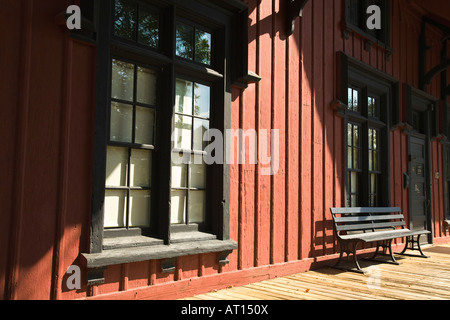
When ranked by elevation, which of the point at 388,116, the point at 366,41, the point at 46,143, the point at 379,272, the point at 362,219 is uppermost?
the point at 366,41

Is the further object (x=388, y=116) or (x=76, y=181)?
(x=388, y=116)

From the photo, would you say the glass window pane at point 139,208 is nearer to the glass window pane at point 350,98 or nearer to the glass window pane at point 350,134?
the glass window pane at point 350,134

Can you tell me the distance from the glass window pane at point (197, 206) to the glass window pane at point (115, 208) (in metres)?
0.88

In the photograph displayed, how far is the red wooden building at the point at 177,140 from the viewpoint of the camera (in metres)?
3.07

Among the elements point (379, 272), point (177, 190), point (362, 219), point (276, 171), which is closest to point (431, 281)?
point (379, 272)

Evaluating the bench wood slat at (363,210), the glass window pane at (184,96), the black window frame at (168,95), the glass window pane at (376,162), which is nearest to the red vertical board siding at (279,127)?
the black window frame at (168,95)

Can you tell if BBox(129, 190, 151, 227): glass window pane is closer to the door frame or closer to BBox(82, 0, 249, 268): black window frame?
BBox(82, 0, 249, 268): black window frame

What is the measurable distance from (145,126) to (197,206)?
110 cm

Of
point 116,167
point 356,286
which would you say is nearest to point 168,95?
point 116,167

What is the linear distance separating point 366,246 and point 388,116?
102 inches

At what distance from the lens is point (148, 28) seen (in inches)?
159

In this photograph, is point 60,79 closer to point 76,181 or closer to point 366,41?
point 76,181
